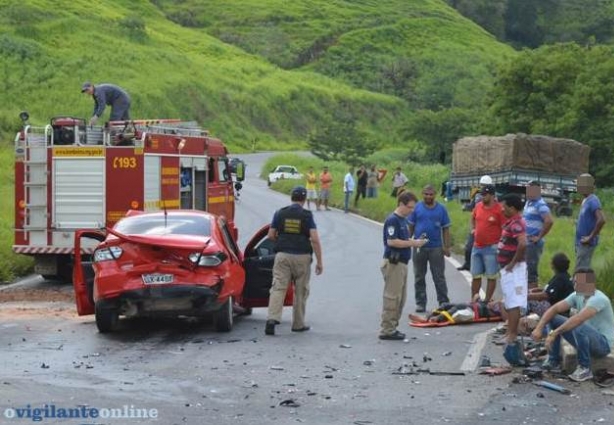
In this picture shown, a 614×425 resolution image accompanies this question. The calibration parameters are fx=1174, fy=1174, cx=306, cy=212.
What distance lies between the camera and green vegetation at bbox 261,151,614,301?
18.1 metres

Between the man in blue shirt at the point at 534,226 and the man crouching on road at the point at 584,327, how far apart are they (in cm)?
459

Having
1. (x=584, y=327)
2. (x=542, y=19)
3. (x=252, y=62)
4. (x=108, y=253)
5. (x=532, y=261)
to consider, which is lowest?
(x=532, y=261)

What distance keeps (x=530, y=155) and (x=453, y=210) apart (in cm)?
575

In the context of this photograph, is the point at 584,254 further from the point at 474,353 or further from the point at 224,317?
the point at 224,317

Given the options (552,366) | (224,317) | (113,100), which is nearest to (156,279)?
(224,317)

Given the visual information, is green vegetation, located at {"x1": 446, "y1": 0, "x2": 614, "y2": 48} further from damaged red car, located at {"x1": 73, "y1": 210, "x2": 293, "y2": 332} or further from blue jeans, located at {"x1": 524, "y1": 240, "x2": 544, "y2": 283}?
damaged red car, located at {"x1": 73, "y1": 210, "x2": 293, "y2": 332}

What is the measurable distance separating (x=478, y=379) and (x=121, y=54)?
82.1 metres

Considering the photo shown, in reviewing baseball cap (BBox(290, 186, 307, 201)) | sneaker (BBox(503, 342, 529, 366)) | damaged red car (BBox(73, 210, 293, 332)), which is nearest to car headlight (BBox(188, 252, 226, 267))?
damaged red car (BBox(73, 210, 293, 332))

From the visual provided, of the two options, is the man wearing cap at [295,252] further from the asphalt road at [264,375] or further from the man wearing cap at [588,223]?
the man wearing cap at [588,223]

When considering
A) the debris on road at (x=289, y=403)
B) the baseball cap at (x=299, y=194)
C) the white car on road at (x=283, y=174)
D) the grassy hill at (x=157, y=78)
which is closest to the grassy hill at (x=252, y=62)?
the grassy hill at (x=157, y=78)

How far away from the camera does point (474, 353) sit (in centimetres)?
1183

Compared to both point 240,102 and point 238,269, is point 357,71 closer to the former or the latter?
point 240,102

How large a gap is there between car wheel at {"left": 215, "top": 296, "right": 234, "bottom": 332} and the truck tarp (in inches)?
1099

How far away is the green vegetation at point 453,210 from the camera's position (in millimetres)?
18109
